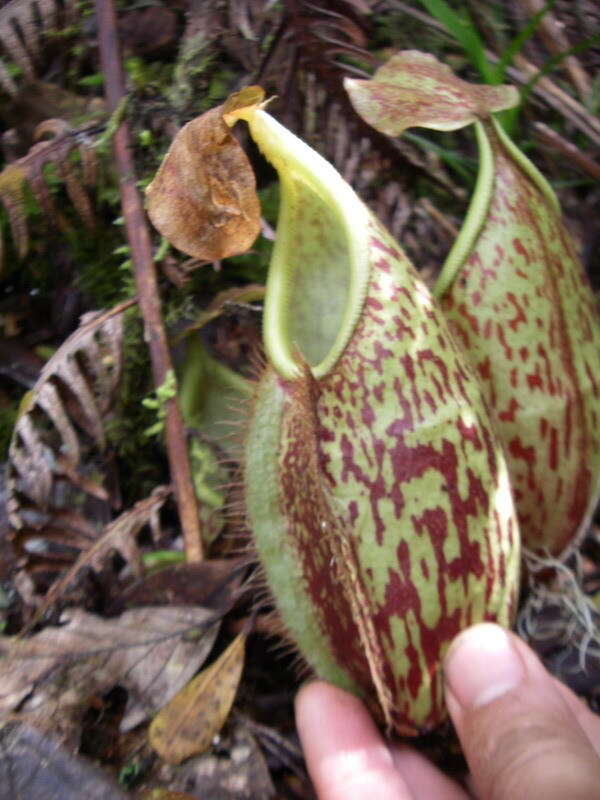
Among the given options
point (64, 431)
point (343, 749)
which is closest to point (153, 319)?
point (64, 431)

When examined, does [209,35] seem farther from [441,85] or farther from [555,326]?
[555,326]

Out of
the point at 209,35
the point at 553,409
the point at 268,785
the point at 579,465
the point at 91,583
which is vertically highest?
the point at 209,35

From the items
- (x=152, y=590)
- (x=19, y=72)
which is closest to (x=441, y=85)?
(x=19, y=72)

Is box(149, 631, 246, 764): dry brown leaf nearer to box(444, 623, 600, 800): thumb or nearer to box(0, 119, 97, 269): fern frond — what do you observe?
box(444, 623, 600, 800): thumb

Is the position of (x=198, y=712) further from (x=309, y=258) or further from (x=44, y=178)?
(x=44, y=178)

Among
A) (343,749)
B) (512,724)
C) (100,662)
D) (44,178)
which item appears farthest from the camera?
(44,178)

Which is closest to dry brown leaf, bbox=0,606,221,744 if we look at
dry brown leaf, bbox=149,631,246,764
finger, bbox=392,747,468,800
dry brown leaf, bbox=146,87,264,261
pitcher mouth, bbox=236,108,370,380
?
dry brown leaf, bbox=149,631,246,764

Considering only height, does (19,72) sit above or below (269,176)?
above
